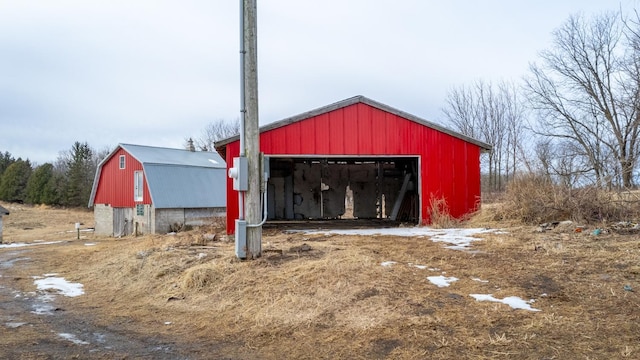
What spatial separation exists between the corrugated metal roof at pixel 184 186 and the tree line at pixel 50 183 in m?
25.7

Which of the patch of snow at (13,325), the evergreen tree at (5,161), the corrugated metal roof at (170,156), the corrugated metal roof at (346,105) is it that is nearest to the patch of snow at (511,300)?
the patch of snow at (13,325)

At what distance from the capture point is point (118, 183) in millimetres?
26062

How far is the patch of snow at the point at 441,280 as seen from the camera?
5691mm

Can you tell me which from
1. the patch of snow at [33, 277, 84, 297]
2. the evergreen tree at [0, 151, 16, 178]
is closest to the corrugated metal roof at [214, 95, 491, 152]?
the patch of snow at [33, 277, 84, 297]

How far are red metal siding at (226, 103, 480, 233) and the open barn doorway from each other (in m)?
4.58

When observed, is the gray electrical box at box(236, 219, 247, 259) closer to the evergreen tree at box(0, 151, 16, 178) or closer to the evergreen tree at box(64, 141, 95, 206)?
the evergreen tree at box(64, 141, 95, 206)

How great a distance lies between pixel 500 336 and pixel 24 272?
1017 centimetres

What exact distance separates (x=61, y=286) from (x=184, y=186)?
1695 cm

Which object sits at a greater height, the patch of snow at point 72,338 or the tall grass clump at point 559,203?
the tall grass clump at point 559,203

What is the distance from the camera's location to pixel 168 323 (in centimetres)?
518

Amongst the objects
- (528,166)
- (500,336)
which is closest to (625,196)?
(528,166)

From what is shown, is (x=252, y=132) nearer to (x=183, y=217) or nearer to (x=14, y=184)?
(x=183, y=217)

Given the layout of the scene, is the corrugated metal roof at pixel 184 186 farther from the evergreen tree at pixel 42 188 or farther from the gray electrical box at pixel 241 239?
the evergreen tree at pixel 42 188

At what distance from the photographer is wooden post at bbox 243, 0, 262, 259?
723cm
